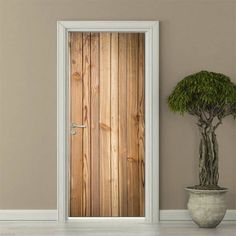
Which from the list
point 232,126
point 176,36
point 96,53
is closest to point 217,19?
point 176,36

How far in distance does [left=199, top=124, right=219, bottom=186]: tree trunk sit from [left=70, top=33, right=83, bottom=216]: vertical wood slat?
1.69 meters

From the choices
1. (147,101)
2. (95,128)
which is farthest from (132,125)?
(147,101)

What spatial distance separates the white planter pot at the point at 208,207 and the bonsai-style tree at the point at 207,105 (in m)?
0.11

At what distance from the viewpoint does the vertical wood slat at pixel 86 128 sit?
7.18 meters

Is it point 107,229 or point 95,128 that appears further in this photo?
point 95,128

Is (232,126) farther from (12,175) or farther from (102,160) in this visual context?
(12,175)

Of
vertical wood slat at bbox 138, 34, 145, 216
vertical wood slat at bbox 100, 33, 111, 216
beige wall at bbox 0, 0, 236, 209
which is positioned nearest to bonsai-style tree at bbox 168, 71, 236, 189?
beige wall at bbox 0, 0, 236, 209

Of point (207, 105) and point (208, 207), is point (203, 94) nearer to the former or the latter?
point (207, 105)

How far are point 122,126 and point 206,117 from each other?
1364mm

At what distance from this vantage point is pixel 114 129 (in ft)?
23.8

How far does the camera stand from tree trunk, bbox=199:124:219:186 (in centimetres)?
607

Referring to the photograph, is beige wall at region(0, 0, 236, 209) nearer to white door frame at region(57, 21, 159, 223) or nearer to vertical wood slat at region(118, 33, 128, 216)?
white door frame at region(57, 21, 159, 223)

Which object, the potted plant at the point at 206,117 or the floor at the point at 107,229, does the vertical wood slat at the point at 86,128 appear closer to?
the floor at the point at 107,229

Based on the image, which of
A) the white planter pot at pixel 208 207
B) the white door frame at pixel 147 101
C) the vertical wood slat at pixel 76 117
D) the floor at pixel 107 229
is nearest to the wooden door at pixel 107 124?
the vertical wood slat at pixel 76 117
